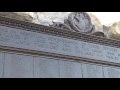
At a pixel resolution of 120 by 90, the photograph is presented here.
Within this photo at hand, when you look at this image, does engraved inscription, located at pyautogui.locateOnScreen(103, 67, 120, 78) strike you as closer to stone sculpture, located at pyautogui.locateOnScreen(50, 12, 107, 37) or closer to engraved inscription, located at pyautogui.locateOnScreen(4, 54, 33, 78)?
stone sculpture, located at pyautogui.locateOnScreen(50, 12, 107, 37)

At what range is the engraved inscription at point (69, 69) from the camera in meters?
5.92

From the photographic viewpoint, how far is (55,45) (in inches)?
241

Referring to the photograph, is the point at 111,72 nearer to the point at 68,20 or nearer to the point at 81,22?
the point at 81,22

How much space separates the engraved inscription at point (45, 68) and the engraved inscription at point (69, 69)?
130 millimetres

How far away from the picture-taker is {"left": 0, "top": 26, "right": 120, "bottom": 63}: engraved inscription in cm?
565

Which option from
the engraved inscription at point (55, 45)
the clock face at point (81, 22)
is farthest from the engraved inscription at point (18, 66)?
the clock face at point (81, 22)

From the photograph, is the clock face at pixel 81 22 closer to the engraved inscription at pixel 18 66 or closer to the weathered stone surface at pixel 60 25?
the weathered stone surface at pixel 60 25

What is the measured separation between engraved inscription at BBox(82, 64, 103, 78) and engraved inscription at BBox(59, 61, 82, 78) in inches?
5.7

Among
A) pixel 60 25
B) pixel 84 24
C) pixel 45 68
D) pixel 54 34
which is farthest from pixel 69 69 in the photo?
pixel 84 24

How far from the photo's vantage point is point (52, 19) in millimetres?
6453

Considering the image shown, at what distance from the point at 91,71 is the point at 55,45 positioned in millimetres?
1134
